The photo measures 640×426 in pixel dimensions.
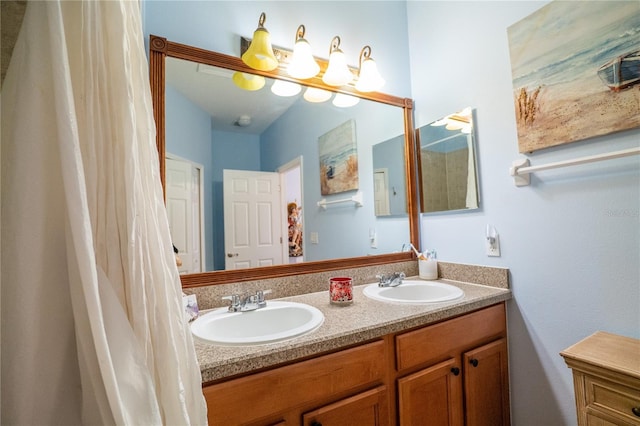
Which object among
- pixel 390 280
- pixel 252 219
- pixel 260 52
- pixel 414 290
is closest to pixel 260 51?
pixel 260 52

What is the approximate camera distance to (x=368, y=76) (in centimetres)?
153

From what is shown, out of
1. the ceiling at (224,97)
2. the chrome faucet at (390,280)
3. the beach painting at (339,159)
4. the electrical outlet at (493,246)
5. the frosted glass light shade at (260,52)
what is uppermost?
the frosted glass light shade at (260,52)

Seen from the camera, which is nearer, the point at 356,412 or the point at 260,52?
the point at 356,412

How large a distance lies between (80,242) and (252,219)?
90 centimetres

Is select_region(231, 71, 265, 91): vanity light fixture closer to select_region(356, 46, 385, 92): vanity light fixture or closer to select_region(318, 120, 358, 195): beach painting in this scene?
select_region(318, 120, 358, 195): beach painting

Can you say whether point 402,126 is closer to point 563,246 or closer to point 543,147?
point 543,147

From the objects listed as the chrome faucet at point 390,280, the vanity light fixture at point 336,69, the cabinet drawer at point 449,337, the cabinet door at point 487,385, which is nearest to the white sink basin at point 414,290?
the chrome faucet at point 390,280

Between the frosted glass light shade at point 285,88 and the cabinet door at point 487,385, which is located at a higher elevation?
the frosted glass light shade at point 285,88

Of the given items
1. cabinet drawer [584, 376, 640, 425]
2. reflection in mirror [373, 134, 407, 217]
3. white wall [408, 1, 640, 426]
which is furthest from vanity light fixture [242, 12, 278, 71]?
cabinet drawer [584, 376, 640, 425]

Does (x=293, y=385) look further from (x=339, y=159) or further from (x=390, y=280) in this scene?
(x=339, y=159)

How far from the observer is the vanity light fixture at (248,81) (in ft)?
4.22

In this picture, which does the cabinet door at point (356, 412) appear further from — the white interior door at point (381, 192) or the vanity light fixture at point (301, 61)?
the vanity light fixture at point (301, 61)

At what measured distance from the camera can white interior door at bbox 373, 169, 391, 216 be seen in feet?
5.50

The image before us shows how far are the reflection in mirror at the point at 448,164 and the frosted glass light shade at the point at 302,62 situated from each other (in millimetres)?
794
